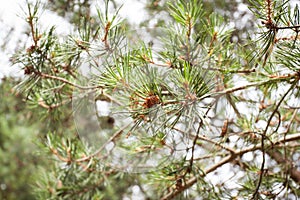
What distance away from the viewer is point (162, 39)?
54 centimetres

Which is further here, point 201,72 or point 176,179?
point 176,179

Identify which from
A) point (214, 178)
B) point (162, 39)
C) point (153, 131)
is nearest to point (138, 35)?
point (162, 39)

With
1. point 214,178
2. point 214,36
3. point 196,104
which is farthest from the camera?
point 214,178

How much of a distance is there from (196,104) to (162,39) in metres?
0.12

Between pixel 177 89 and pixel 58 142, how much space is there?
0.48 metres

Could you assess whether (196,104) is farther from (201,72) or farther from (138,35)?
(138,35)

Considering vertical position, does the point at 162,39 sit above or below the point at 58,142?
above

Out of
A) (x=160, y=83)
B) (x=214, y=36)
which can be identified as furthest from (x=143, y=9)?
(x=160, y=83)

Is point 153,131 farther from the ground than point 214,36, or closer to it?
closer to it

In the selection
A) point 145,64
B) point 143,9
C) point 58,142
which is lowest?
point 58,142

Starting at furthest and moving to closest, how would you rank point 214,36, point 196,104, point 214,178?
point 214,178
point 214,36
point 196,104

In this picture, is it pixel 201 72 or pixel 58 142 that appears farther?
pixel 58 142

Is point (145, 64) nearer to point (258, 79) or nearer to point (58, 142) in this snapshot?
point (258, 79)

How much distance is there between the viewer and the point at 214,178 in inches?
32.8
